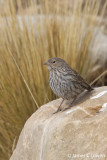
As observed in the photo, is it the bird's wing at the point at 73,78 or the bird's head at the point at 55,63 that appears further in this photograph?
the bird's head at the point at 55,63

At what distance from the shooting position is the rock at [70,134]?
8.87 feet

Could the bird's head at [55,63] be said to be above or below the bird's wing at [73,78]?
above

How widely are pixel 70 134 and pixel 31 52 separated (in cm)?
201

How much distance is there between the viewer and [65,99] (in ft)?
12.3

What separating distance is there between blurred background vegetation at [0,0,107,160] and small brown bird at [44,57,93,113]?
2.16ft

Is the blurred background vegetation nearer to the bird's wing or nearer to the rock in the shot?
the bird's wing

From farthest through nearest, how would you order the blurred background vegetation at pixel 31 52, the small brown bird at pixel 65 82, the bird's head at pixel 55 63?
the blurred background vegetation at pixel 31 52 < the bird's head at pixel 55 63 < the small brown bird at pixel 65 82

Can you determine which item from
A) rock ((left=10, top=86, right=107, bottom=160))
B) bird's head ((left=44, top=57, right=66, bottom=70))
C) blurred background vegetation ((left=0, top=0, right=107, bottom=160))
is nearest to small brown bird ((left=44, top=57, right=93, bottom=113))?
bird's head ((left=44, top=57, right=66, bottom=70))

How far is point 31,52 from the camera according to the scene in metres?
4.61

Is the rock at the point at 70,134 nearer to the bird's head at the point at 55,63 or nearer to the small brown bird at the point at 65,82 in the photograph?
the small brown bird at the point at 65,82

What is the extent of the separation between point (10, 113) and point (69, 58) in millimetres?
1192

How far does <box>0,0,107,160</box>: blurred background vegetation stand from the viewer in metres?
4.53

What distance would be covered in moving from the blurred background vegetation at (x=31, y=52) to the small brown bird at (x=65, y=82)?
2.16 ft

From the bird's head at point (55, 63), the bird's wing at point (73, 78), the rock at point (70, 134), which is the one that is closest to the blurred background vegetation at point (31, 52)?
the bird's head at point (55, 63)
